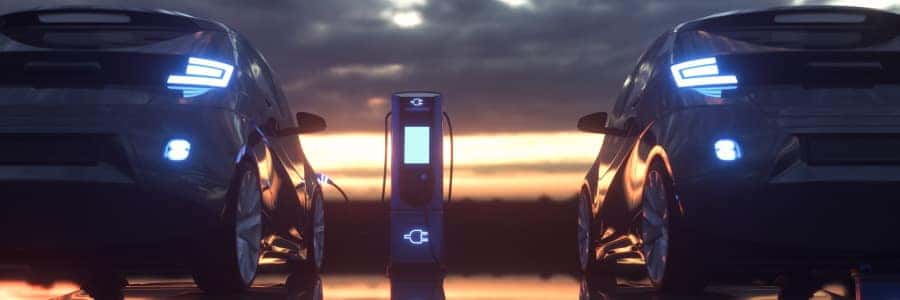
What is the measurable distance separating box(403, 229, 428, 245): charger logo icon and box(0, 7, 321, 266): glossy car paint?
3618mm

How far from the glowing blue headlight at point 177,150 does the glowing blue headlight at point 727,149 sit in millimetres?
2844

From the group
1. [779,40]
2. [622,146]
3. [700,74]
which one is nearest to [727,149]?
[700,74]

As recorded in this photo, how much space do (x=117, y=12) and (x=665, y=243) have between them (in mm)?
3541

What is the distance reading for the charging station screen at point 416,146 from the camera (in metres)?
10.5

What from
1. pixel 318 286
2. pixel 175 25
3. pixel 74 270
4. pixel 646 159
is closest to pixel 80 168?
pixel 74 270

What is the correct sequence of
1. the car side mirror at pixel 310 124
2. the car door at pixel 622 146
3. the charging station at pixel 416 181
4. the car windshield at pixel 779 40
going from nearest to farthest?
the car windshield at pixel 779 40 < the car door at pixel 622 146 < the car side mirror at pixel 310 124 < the charging station at pixel 416 181

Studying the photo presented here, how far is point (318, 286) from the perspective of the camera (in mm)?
8805

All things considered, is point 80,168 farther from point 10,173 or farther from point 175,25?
point 175,25

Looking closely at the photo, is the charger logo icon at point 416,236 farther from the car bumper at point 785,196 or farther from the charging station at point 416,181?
the car bumper at point 785,196

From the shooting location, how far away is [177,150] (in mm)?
6672

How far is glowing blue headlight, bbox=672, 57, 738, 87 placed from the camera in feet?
22.2

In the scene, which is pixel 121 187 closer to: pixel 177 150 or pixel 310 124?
pixel 177 150

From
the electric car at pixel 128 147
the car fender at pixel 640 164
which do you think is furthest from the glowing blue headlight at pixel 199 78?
the car fender at pixel 640 164

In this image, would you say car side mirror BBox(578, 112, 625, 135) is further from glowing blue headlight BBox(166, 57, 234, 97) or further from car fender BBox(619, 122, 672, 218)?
glowing blue headlight BBox(166, 57, 234, 97)
